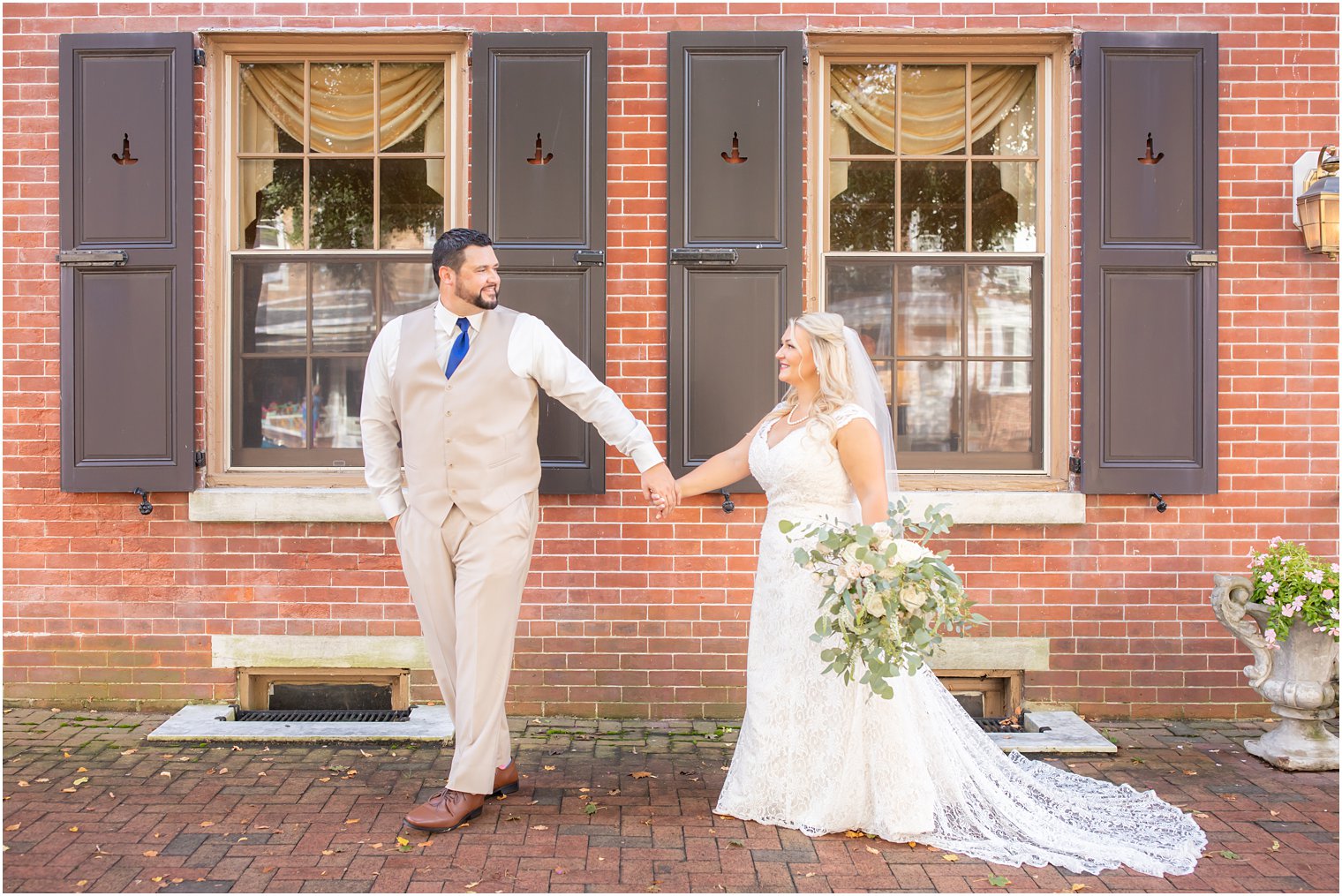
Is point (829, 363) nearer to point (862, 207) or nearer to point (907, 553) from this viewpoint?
point (907, 553)

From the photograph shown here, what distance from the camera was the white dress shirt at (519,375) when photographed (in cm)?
404

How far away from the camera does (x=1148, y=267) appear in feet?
16.9

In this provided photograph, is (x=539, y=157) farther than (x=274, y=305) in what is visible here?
No

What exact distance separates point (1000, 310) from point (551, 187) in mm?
2330

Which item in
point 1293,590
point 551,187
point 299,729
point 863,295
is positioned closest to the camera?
point 1293,590

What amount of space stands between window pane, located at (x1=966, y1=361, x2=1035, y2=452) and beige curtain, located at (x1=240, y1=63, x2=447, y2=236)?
2894mm

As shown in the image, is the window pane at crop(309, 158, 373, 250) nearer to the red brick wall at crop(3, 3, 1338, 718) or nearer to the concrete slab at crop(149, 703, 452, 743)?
the red brick wall at crop(3, 3, 1338, 718)

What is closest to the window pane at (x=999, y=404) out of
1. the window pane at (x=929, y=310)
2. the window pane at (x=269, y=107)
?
the window pane at (x=929, y=310)

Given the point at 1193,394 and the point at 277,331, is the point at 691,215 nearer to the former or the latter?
the point at 277,331

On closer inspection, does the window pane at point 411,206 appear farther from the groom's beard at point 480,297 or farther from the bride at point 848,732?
the bride at point 848,732

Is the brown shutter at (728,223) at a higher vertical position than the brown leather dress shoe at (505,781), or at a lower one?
higher

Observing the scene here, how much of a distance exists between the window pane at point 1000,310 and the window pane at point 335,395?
3128 mm

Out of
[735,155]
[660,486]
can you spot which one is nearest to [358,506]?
[660,486]

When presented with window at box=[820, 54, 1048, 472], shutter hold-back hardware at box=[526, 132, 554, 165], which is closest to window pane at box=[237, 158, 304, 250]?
shutter hold-back hardware at box=[526, 132, 554, 165]
